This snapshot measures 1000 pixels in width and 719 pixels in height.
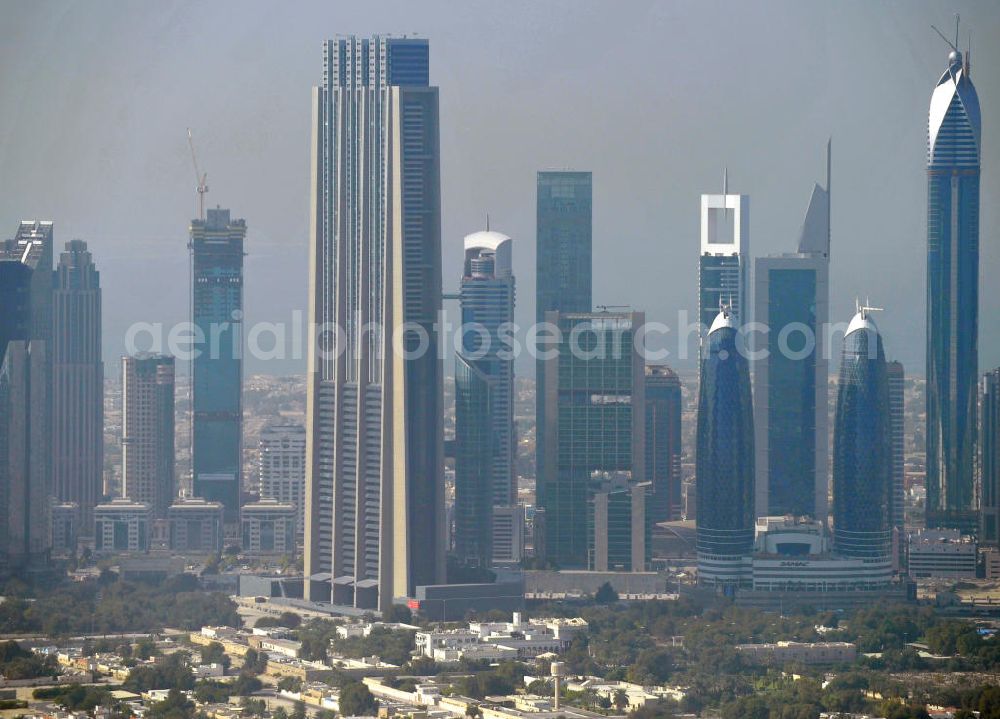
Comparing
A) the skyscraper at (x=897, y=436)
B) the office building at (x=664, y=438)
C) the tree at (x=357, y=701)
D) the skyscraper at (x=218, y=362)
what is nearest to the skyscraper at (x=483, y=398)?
the office building at (x=664, y=438)

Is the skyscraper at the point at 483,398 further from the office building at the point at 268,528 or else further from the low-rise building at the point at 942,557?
the low-rise building at the point at 942,557

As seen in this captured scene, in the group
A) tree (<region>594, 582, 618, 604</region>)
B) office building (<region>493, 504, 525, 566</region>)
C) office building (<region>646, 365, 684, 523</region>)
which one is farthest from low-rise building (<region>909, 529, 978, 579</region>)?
office building (<region>493, 504, 525, 566</region>)

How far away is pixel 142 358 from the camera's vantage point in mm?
55375

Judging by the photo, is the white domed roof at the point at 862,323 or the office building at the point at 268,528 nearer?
the white domed roof at the point at 862,323

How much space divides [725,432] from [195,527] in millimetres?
10084

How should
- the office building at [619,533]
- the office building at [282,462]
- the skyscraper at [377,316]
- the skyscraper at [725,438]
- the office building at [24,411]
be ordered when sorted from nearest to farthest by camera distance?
the skyscraper at [377,316]
the office building at [24,411]
the office building at [619,533]
the skyscraper at [725,438]
the office building at [282,462]

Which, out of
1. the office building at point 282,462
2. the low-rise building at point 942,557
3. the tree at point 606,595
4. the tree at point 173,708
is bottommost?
the tree at point 173,708

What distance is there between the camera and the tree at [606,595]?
4419cm

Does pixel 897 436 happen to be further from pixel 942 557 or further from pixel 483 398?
pixel 483 398

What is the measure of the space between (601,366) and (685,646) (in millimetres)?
10222

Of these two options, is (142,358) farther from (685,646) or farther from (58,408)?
(685,646)

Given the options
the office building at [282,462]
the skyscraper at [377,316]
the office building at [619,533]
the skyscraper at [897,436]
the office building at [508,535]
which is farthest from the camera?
the office building at [282,462]

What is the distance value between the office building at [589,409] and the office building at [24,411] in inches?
320

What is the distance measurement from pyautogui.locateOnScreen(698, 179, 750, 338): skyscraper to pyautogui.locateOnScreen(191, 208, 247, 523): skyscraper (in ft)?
26.9
